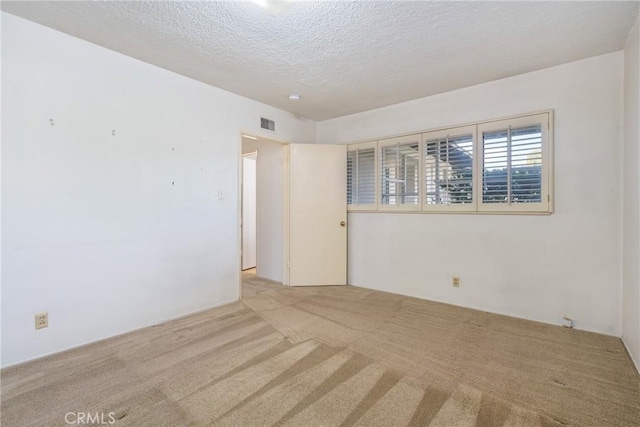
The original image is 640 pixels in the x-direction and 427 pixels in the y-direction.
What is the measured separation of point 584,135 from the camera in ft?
8.80

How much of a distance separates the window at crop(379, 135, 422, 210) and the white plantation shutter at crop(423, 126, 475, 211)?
133 millimetres

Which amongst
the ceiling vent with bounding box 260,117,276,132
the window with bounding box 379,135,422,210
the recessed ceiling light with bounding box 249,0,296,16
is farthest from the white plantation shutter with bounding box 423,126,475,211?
the recessed ceiling light with bounding box 249,0,296,16

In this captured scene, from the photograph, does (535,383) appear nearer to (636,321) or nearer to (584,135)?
(636,321)

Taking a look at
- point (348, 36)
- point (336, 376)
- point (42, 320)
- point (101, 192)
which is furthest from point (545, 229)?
point (42, 320)

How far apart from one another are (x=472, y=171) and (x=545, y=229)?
88cm

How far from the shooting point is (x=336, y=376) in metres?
1.97

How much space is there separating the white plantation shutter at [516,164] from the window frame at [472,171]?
0.22 ft

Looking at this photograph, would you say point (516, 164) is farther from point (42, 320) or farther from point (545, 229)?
point (42, 320)

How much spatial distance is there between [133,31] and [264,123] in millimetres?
1774

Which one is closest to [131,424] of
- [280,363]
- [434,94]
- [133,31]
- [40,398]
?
[40,398]

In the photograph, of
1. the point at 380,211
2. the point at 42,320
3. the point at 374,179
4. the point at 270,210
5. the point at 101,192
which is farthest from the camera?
the point at 270,210

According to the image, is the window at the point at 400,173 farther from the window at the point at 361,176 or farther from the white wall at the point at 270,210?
the white wall at the point at 270,210

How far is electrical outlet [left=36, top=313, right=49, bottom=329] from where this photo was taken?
2205mm

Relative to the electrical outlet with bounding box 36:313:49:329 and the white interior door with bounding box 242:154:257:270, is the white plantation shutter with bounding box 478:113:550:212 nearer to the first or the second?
the white interior door with bounding box 242:154:257:270
